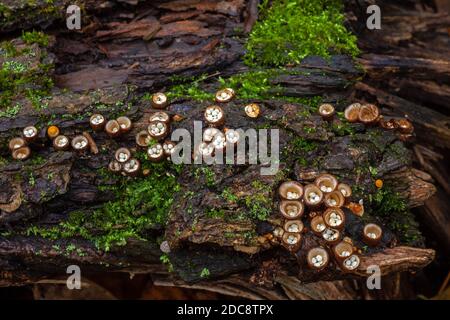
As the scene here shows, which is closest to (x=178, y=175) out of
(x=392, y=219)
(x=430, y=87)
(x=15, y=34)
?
(x=392, y=219)

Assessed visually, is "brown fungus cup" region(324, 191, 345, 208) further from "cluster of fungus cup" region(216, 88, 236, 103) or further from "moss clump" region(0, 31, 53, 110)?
"moss clump" region(0, 31, 53, 110)

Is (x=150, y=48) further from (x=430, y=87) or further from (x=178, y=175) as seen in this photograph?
(x=430, y=87)

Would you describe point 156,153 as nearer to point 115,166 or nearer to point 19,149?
point 115,166

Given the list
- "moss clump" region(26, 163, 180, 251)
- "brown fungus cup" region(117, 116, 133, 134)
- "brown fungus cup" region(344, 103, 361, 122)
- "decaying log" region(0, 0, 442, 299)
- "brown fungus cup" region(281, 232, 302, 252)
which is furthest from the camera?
"brown fungus cup" region(344, 103, 361, 122)

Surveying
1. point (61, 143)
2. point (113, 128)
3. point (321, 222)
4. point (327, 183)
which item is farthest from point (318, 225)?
point (61, 143)

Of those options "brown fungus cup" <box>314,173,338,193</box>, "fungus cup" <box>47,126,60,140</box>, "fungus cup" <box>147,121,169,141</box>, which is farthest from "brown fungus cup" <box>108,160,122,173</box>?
"brown fungus cup" <box>314,173,338,193</box>
